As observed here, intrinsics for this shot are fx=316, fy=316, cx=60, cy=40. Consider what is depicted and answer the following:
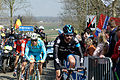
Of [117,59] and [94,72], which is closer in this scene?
[117,59]

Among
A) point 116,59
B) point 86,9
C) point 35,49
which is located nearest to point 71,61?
point 116,59

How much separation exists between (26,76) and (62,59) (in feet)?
7.07

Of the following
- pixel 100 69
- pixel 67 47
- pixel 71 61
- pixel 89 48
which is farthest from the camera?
pixel 89 48

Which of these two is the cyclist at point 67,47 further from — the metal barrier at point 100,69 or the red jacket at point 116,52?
the red jacket at point 116,52

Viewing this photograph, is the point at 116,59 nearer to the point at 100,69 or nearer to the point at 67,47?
the point at 100,69

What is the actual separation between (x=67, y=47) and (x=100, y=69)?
1310mm

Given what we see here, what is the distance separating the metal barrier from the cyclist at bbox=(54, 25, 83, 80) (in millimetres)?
614

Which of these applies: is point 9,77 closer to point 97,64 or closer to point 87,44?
point 87,44

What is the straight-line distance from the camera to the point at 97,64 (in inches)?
284

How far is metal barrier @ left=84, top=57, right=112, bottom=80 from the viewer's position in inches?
275

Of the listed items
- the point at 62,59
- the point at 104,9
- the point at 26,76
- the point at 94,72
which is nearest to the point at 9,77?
the point at 26,76

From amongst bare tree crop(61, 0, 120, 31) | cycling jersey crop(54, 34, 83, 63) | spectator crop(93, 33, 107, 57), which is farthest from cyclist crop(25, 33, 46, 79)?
bare tree crop(61, 0, 120, 31)

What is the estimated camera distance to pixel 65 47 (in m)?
8.12

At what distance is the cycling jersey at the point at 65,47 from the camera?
8.01 meters
